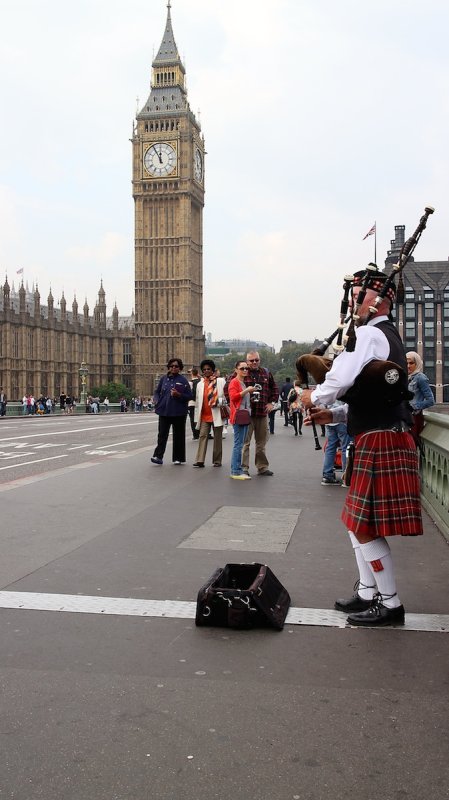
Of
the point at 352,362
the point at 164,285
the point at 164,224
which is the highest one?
the point at 164,224

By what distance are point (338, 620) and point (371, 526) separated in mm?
610

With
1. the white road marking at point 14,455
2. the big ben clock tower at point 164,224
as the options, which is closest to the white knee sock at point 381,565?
the white road marking at point 14,455

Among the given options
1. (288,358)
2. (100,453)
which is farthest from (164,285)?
(100,453)

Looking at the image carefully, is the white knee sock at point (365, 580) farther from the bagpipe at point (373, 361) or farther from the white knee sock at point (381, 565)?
the bagpipe at point (373, 361)

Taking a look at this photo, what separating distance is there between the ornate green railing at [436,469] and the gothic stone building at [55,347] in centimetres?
8142

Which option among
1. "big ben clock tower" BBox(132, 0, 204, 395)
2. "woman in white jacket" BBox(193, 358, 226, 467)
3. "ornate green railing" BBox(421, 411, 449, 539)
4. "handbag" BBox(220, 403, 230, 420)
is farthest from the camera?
"big ben clock tower" BBox(132, 0, 204, 395)

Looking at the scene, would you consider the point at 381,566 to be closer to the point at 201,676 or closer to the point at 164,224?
the point at 201,676

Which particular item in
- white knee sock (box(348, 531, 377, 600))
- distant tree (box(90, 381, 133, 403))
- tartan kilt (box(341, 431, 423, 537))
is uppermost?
tartan kilt (box(341, 431, 423, 537))

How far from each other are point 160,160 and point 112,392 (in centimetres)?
3261

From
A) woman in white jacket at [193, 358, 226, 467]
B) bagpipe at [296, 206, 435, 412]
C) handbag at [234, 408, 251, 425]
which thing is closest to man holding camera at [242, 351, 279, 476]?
handbag at [234, 408, 251, 425]

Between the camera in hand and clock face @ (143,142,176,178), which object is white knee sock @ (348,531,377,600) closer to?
the camera in hand

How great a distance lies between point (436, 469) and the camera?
328 inches

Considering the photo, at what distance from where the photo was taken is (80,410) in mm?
62094

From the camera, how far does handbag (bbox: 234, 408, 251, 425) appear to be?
468 inches
